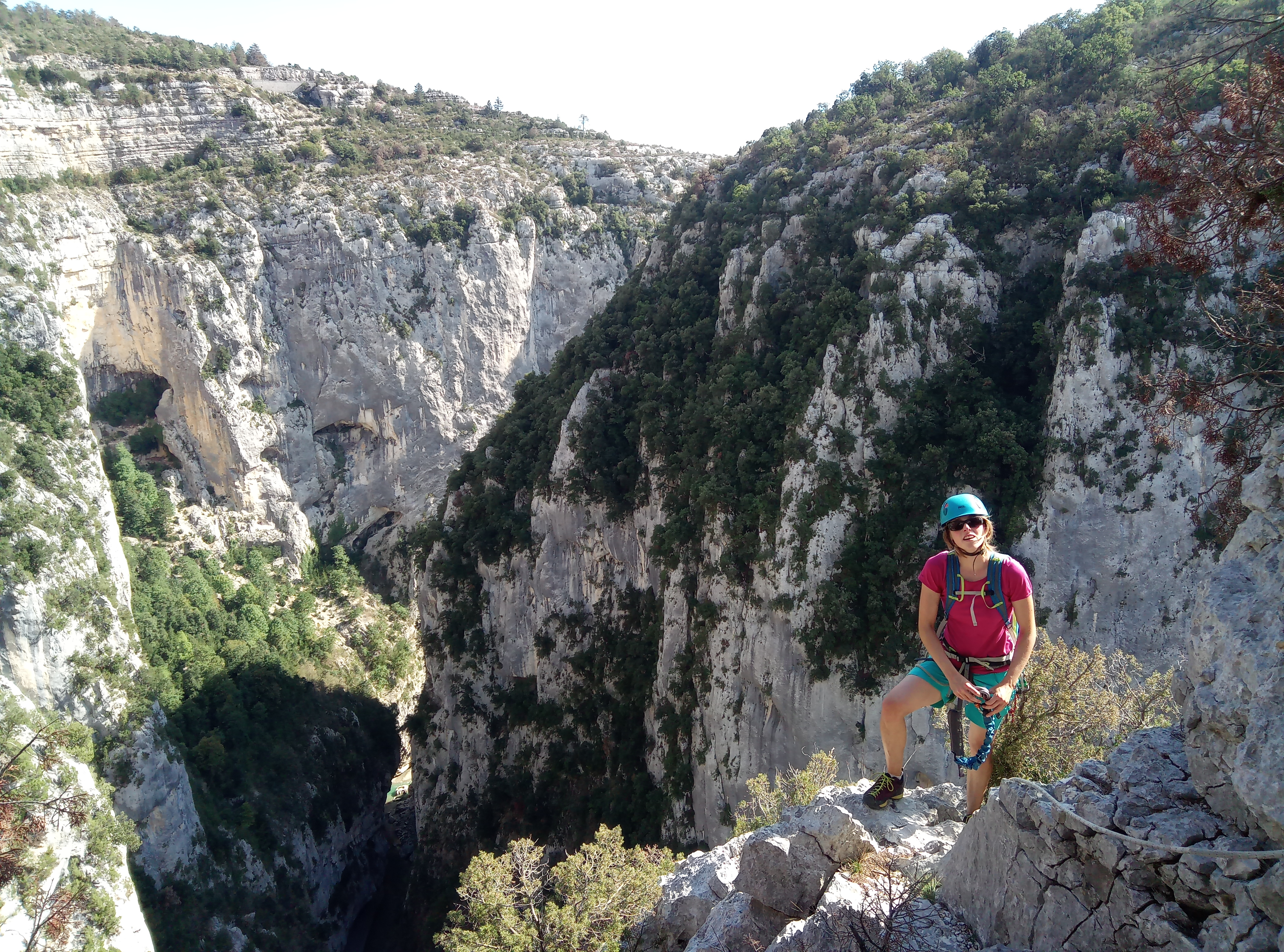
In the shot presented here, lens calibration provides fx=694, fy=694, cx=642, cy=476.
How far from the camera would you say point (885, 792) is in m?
7.99

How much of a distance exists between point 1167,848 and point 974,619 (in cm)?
206

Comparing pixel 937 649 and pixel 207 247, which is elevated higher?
pixel 207 247

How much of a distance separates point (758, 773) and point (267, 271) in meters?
47.3

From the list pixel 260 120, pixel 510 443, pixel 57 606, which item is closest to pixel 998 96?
pixel 510 443

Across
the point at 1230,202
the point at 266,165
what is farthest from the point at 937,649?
the point at 266,165

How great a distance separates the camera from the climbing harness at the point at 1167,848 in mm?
3951

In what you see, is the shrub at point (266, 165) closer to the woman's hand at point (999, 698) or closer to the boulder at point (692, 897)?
the boulder at point (692, 897)

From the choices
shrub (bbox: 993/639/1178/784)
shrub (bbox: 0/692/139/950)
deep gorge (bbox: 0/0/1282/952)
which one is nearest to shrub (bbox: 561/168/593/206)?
deep gorge (bbox: 0/0/1282/952)

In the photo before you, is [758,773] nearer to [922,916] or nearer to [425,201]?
Answer: [922,916]

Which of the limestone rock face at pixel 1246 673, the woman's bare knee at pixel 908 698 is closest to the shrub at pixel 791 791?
the woman's bare knee at pixel 908 698

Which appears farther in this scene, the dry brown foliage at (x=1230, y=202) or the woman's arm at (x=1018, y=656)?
the woman's arm at (x=1018, y=656)

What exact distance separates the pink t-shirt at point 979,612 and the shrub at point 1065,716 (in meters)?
2.22

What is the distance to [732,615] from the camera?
2203 centimetres

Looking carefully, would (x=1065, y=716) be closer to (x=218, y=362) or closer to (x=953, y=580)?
(x=953, y=580)
